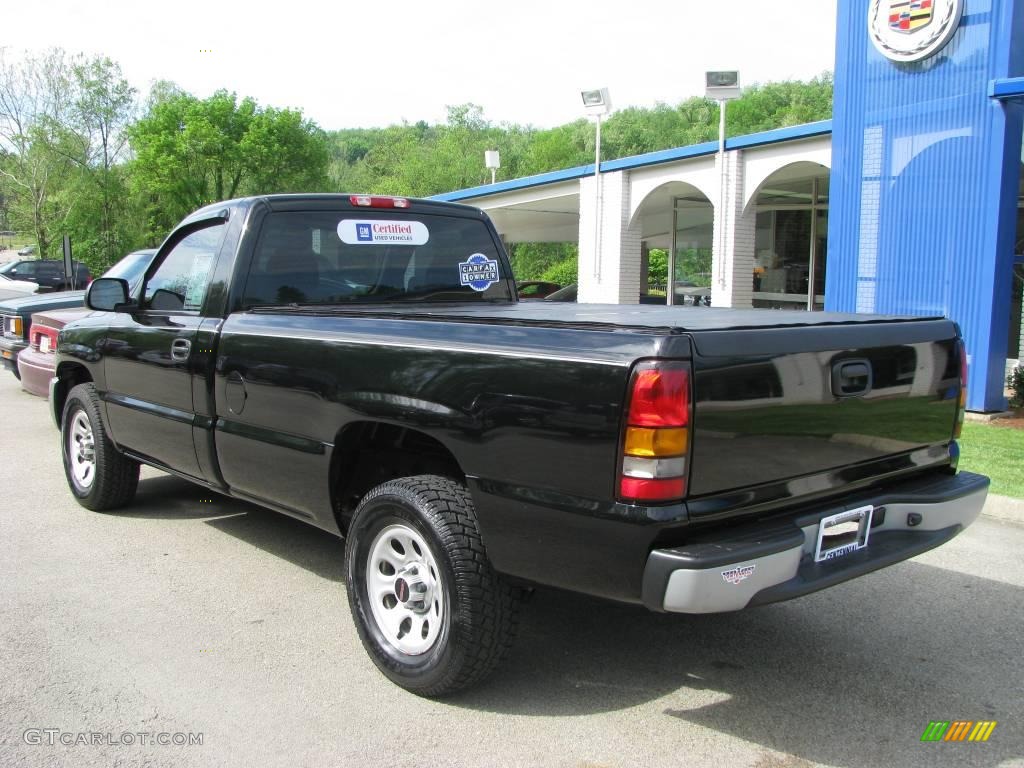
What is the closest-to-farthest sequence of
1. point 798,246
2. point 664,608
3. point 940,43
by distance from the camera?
point 664,608 < point 940,43 < point 798,246

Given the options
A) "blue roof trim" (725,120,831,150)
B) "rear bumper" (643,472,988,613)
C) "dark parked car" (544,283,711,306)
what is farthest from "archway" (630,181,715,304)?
"rear bumper" (643,472,988,613)

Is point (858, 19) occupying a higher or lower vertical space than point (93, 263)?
higher

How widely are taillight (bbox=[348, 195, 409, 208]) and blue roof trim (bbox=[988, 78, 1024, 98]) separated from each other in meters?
7.03

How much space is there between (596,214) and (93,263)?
87.4 feet

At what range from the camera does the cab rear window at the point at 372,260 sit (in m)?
4.67

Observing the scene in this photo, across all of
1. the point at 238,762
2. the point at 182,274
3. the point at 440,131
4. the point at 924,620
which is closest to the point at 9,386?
the point at 182,274

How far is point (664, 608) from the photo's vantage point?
272 centimetres

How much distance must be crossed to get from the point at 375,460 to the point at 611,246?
13761 millimetres

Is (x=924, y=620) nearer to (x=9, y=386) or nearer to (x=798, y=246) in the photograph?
(x=9, y=386)

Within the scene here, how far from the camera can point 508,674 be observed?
3611 mm

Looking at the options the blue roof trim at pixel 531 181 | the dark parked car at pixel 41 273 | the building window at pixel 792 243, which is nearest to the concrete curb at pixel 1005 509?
the building window at pixel 792 243

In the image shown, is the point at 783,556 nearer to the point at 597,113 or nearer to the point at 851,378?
the point at 851,378

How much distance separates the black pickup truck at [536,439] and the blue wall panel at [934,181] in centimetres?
673

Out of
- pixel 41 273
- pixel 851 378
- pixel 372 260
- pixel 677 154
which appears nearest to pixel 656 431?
pixel 851 378
